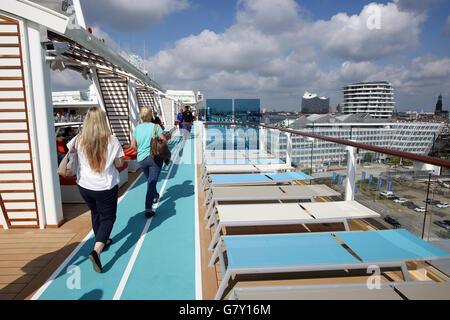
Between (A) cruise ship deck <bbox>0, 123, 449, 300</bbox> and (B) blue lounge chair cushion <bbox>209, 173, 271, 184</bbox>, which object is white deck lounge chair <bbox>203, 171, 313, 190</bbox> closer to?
(B) blue lounge chair cushion <bbox>209, 173, 271, 184</bbox>

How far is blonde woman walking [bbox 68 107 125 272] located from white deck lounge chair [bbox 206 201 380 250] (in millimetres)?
950

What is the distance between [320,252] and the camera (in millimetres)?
1862

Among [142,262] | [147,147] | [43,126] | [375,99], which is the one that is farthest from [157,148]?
[375,99]

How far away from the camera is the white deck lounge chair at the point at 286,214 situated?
2.37 metres

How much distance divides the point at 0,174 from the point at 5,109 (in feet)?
2.40

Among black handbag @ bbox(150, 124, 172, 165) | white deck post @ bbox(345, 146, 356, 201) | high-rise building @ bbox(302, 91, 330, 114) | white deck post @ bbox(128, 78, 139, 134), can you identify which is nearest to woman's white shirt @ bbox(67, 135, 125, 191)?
black handbag @ bbox(150, 124, 172, 165)

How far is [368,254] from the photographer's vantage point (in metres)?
1.82

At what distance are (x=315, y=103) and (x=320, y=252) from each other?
108 meters

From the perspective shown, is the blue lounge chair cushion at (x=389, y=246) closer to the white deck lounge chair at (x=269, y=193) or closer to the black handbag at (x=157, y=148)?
the white deck lounge chair at (x=269, y=193)

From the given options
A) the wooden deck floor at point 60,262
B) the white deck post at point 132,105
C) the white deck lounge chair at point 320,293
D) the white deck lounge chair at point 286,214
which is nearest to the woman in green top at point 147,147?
the wooden deck floor at point 60,262

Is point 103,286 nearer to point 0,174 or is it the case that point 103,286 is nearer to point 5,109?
Answer: point 0,174

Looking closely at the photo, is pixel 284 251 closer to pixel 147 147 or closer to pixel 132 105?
pixel 147 147

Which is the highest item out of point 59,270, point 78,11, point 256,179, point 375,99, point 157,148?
point 375,99

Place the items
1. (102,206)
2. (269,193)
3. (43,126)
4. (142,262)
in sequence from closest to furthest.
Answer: (102,206) → (142,262) → (43,126) → (269,193)
